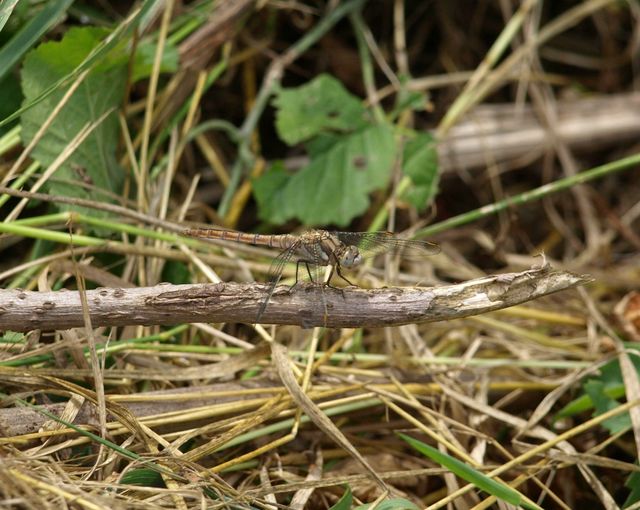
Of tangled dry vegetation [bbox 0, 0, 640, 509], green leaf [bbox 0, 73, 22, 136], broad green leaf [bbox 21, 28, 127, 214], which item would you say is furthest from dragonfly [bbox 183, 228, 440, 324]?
green leaf [bbox 0, 73, 22, 136]

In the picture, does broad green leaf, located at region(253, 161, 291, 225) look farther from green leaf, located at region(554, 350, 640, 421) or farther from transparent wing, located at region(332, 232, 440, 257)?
green leaf, located at region(554, 350, 640, 421)

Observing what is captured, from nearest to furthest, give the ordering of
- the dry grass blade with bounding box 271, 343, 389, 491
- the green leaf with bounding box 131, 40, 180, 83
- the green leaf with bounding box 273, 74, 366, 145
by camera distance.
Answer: the dry grass blade with bounding box 271, 343, 389, 491
the green leaf with bounding box 131, 40, 180, 83
the green leaf with bounding box 273, 74, 366, 145

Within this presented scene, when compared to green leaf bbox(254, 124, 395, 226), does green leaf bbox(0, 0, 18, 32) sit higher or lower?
higher

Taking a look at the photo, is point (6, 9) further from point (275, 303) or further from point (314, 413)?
point (314, 413)

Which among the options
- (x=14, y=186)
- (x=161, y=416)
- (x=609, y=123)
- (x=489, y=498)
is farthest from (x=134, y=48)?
(x=609, y=123)

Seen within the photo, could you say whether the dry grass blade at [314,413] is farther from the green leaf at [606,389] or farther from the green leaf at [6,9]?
the green leaf at [6,9]

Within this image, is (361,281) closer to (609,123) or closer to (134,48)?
(134,48)
